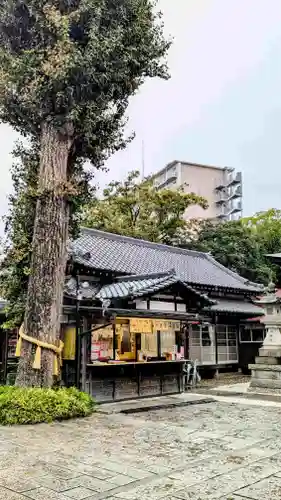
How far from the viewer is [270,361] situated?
14.8 m

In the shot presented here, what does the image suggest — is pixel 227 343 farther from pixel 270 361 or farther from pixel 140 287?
pixel 140 287

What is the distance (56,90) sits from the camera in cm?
966

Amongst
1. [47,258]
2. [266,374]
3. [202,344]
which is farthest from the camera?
[202,344]

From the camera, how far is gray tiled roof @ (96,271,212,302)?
40.2ft

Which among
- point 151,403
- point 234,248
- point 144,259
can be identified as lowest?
point 151,403

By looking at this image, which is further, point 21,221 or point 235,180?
point 235,180

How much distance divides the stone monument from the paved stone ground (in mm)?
4991

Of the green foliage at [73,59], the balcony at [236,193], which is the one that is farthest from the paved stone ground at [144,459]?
the balcony at [236,193]

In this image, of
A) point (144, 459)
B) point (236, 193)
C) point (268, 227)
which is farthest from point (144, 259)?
point (236, 193)

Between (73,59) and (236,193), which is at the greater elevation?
(236,193)

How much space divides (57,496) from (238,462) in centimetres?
262

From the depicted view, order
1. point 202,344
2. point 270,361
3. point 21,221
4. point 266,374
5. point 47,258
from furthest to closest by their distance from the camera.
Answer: point 202,344 < point 270,361 < point 266,374 < point 21,221 < point 47,258

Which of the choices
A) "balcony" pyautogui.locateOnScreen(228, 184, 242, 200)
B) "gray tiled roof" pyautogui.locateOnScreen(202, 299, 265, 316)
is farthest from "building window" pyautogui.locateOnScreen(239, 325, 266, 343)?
"balcony" pyautogui.locateOnScreen(228, 184, 242, 200)

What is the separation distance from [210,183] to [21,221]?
155 ft
